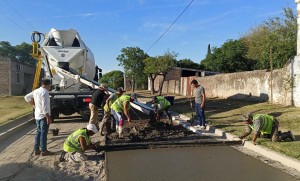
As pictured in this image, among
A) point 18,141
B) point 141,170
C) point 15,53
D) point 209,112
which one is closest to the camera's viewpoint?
point 141,170

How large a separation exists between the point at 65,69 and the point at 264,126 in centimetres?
854

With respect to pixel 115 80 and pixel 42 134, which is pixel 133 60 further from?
pixel 42 134

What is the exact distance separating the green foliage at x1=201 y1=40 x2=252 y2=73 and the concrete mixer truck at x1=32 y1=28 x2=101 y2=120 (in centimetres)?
2586

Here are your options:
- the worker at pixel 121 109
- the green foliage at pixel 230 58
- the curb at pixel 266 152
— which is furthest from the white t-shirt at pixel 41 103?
the green foliage at pixel 230 58

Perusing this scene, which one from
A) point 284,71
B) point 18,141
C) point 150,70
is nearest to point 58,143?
point 18,141

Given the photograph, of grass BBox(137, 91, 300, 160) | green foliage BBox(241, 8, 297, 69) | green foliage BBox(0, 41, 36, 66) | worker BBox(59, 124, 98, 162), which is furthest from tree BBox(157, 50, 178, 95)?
green foliage BBox(0, 41, 36, 66)

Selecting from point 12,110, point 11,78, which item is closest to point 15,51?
point 11,78

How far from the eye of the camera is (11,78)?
4144cm

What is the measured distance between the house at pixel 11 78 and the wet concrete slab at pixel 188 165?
36.2 meters

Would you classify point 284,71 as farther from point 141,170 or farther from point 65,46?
point 141,170

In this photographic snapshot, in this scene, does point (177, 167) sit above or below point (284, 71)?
below

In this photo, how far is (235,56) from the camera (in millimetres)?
37812

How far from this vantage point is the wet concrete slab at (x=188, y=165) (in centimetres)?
607

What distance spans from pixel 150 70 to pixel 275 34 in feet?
50.2
